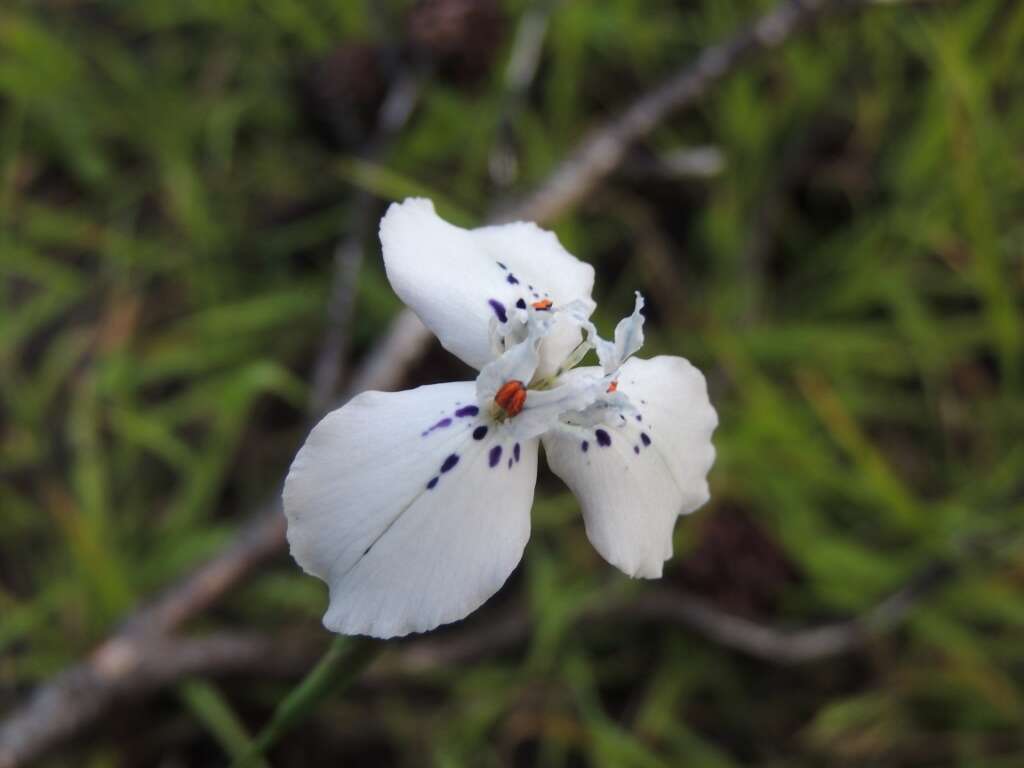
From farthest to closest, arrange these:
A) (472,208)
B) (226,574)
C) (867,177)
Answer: (867,177) < (472,208) < (226,574)

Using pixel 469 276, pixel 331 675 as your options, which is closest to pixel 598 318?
pixel 469 276

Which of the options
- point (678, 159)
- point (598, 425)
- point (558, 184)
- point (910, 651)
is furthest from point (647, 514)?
point (678, 159)

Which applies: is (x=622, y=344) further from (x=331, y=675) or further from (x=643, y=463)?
(x=331, y=675)

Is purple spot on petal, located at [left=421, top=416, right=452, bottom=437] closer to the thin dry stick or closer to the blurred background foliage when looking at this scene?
the thin dry stick

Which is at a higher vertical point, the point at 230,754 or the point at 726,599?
the point at 230,754

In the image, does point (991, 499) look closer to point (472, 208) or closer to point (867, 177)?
point (867, 177)

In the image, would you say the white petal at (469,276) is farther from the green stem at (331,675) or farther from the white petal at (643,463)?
the green stem at (331,675)

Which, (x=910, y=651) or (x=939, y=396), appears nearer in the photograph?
(x=910, y=651)

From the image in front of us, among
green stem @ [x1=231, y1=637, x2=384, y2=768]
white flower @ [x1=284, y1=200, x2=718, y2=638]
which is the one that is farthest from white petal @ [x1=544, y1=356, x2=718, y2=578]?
green stem @ [x1=231, y1=637, x2=384, y2=768]
